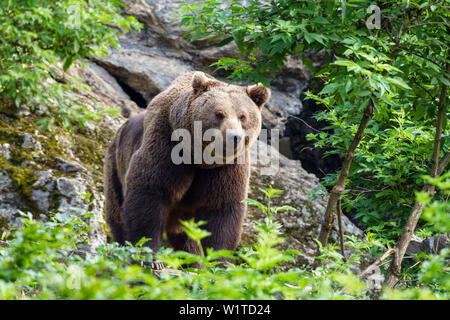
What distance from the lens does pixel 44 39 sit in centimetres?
596

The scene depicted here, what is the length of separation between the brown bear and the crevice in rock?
16.1 feet

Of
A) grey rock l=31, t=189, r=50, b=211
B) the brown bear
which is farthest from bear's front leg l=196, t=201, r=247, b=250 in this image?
grey rock l=31, t=189, r=50, b=211

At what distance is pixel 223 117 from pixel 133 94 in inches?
228

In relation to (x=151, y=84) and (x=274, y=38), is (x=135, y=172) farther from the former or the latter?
(x=151, y=84)

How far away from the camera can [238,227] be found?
4.89 meters

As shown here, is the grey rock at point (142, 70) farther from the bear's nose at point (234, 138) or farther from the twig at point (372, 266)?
the twig at point (372, 266)

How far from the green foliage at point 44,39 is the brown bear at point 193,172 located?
1.79m

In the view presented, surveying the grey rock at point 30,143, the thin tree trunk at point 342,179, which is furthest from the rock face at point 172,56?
the thin tree trunk at point 342,179

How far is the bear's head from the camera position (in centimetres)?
431

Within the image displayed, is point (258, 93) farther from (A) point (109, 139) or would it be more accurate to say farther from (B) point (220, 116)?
(A) point (109, 139)

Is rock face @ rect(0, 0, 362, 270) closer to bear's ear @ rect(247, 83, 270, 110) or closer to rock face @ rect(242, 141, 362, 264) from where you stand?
rock face @ rect(242, 141, 362, 264)

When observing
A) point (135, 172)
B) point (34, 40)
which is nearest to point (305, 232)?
point (135, 172)

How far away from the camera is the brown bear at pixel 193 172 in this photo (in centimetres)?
453
